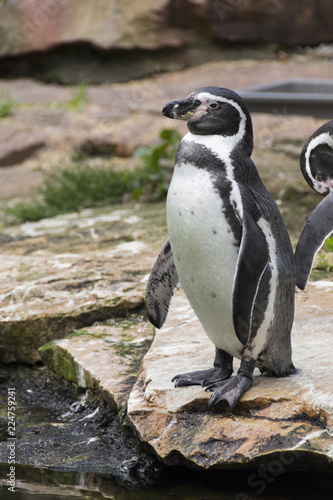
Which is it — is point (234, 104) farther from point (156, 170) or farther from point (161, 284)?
point (156, 170)

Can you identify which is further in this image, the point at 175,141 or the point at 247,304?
the point at 175,141

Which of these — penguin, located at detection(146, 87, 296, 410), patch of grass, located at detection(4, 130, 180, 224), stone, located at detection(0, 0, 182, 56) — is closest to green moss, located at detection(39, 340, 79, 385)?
penguin, located at detection(146, 87, 296, 410)

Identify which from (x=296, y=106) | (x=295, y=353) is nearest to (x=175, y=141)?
(x=296, y=106)

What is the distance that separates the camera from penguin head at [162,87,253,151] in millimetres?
2576

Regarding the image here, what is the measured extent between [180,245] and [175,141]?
13.4ft

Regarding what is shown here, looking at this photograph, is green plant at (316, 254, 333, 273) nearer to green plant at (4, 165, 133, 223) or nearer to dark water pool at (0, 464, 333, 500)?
dark water pool at (0, 464, 333, 500)

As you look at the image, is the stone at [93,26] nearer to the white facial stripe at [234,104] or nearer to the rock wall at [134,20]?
the rock wall at [134,20]

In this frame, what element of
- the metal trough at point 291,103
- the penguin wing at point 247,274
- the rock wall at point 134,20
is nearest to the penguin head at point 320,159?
the penguin wing at point 247,274

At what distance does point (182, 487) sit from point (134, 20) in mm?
8828

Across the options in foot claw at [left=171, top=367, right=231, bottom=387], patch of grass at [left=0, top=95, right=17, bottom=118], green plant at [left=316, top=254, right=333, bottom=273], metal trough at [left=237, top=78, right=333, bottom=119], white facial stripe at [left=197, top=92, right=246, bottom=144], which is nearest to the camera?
white facial stripe at [left=197, top=92, right=246, bottom=144]

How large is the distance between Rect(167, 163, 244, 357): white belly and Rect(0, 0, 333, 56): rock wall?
8353 millimetres

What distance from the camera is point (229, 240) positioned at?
8.41 feet

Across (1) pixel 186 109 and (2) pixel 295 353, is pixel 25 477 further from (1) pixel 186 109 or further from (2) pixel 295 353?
(1) pixel 186 109

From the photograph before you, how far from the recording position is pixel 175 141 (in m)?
6.63
